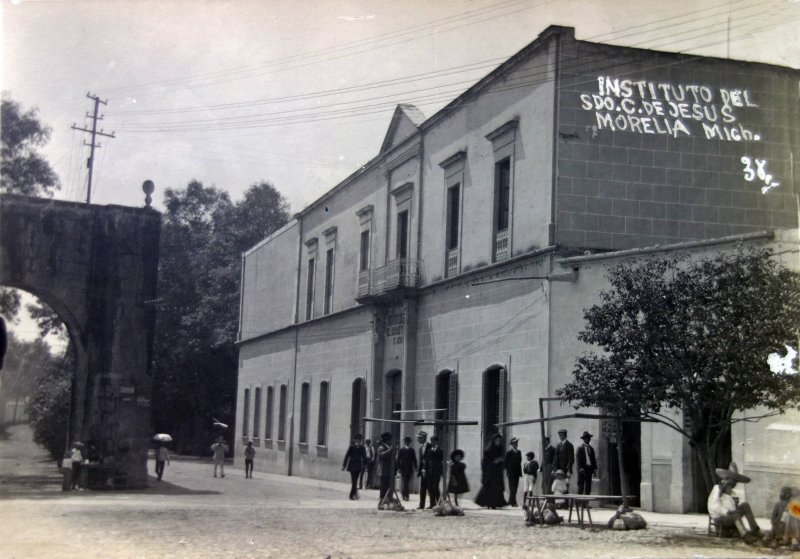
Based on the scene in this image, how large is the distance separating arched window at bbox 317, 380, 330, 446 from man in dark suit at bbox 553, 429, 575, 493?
53.7ft

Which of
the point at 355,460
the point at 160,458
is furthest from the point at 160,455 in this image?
the point at 355,460

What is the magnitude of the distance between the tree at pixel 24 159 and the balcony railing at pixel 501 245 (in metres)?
14.0

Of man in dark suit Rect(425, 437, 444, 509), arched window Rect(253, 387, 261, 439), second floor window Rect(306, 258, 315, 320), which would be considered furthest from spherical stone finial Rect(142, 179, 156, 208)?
arched window Rect(253, 387, 261, 439)

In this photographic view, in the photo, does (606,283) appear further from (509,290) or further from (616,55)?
(616,55)

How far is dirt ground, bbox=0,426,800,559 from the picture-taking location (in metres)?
11.1

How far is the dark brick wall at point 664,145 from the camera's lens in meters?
19.1

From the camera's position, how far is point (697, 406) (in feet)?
40.9

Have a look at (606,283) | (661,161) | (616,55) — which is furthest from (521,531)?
(616,55)

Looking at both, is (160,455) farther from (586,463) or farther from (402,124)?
(586,463)

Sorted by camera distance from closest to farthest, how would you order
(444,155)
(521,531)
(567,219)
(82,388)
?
(521,531) → (567,219) → (82,388) → (444,155)

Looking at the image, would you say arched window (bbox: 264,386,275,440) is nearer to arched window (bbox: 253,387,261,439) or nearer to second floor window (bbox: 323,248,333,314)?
arched window (bbox: 253,387,261,439)

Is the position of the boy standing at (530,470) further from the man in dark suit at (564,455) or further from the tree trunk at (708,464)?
the tree trunk at (708,464)

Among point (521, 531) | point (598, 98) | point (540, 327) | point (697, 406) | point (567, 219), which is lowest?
point (521, 531)

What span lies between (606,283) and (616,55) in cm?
497
